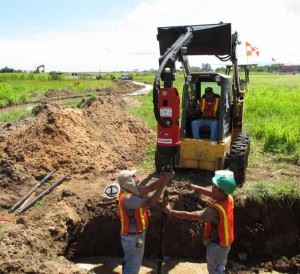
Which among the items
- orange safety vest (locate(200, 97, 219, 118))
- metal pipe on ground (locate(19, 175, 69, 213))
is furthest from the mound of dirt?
orange safety vest (locate(200, 97, 219, 118))

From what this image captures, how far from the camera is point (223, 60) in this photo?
10.0m

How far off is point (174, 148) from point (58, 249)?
314 cm

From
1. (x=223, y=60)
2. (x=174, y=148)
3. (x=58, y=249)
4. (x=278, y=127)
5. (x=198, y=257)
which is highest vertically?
(x=223, y=60)

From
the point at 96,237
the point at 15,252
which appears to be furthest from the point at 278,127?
the point at 15,252

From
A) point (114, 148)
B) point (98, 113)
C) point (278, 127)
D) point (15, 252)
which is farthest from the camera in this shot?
point (98, 113)

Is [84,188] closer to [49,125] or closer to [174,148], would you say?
[49,125]

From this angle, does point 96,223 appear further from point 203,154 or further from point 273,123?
point 273,123

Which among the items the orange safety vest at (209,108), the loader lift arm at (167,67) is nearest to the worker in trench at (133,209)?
the loader lift arm at (167,67)

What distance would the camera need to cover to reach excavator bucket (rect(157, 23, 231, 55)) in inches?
327

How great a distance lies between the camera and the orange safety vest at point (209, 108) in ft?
32.9

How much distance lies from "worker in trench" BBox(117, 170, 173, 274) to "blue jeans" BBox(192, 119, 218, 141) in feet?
12.4

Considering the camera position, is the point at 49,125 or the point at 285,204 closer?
the point at 285,204

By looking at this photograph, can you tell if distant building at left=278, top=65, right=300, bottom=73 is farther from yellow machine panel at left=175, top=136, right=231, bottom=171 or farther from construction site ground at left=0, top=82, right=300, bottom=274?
yellow machine panel at left=175, top=136, right=231, bottom=171

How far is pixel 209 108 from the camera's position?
10.1 meters
